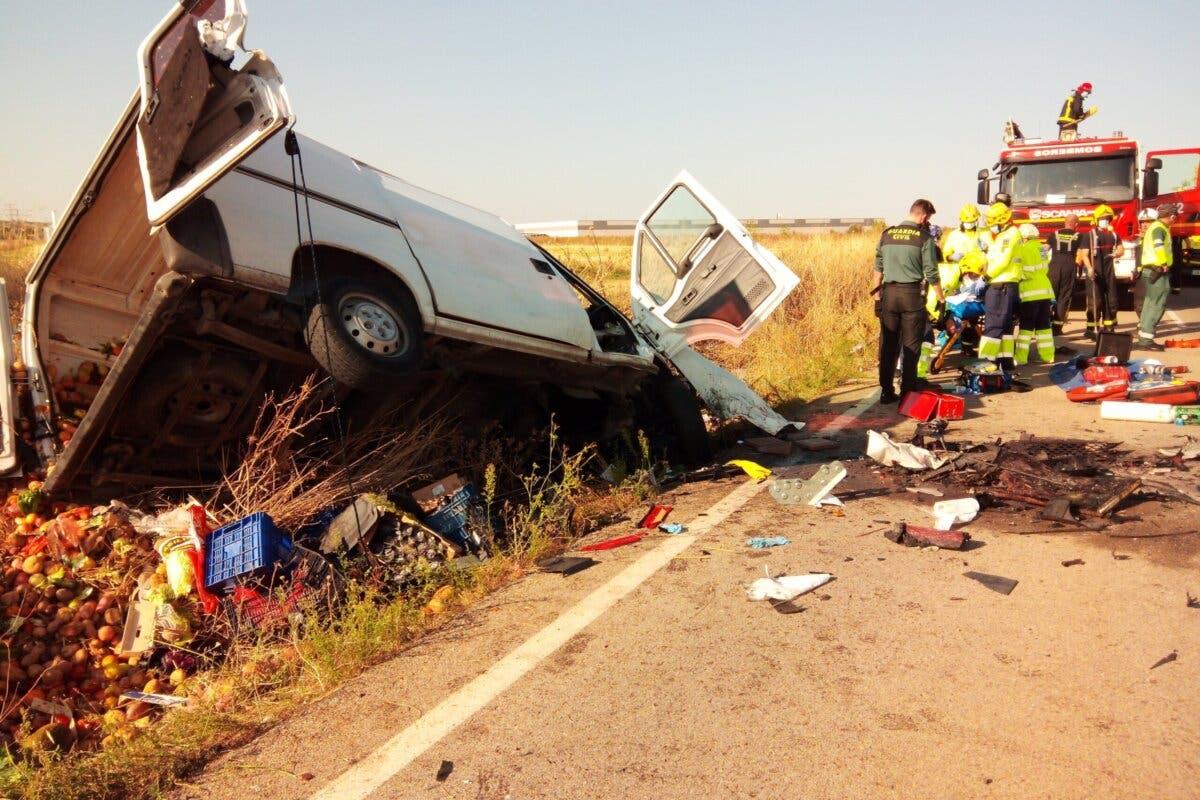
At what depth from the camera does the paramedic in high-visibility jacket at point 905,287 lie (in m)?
8.84

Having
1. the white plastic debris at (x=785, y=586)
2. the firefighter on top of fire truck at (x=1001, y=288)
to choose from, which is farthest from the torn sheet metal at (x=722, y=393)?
the firefighter on top of fire truck at (x=1001, y=288)

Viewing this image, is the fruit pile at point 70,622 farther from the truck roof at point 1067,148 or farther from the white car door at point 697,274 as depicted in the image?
the truck roof at point 1067,148

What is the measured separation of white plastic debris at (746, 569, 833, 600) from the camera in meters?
4.17

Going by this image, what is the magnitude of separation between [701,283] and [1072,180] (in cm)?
1178

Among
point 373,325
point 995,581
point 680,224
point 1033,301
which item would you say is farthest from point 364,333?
point 1033,301

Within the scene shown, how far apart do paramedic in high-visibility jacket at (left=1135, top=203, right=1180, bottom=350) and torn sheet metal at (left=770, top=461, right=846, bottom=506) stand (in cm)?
863

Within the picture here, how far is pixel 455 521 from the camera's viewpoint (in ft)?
16.8

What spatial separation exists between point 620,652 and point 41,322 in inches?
146

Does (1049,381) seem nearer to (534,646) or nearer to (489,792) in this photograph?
(534,646)

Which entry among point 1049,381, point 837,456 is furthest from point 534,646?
point 1049,381

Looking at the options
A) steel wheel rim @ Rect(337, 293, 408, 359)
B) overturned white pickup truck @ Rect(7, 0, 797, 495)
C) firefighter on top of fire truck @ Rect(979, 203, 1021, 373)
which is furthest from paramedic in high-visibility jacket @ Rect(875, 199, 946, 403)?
steel wheel rim @ Rect(337, 293, 408, 359)

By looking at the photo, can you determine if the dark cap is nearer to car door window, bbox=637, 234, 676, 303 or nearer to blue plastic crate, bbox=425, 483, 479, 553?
car door window, bbox=637, 234, 676, 303

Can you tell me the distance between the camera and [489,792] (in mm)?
2713

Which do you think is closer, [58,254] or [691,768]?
[691,768]
